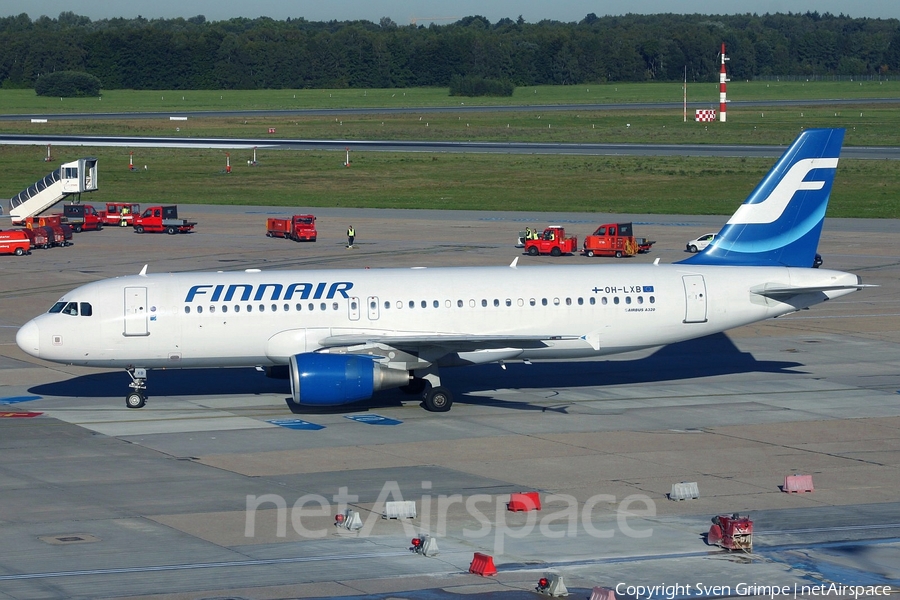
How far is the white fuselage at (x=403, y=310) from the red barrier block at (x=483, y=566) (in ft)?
47.2

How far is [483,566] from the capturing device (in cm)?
2173

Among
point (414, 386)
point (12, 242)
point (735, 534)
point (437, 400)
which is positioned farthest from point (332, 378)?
point (12, 242)

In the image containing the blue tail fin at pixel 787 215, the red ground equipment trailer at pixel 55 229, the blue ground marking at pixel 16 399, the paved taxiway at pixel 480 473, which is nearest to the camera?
the paved taxiway at pixel 480 473

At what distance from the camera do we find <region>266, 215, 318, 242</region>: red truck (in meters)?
77.3

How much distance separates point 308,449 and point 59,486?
677 cm

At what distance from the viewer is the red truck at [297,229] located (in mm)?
Answer: 77312

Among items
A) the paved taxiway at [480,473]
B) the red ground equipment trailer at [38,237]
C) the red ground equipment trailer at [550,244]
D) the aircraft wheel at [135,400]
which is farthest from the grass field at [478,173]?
the aircraft wheel at [135,400]

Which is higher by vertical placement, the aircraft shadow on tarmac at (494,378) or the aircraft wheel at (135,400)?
the aircraft wheel at (135,400)

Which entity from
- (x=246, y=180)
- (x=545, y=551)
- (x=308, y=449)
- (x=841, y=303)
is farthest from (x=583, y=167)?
(x=545, y=551)

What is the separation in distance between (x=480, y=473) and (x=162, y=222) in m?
57.9

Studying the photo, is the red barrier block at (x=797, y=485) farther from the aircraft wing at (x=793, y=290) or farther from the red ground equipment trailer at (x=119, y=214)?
the red ground equipment trailer at (x=119, y=214)

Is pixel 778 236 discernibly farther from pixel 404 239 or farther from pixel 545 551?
pixel 404 239

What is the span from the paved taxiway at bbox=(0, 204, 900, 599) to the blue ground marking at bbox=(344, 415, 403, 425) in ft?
1.00

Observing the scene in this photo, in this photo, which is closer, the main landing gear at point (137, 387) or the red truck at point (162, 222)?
the main landing gear at point (137, 387)
